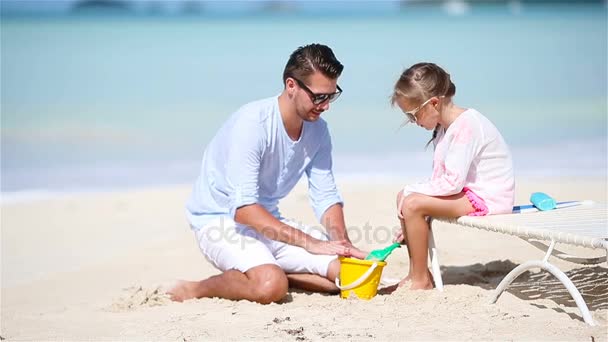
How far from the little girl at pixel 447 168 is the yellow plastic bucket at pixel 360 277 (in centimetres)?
24

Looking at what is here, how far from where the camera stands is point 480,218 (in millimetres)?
4430

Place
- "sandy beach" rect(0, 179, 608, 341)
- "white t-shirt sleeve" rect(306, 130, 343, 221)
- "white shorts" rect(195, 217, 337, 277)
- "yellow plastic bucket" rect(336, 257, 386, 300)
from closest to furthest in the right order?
"sandy beach" rect(0, 179, 608, 341), "yellow plastic bucket" rect(336, 257, 386, 300), "white shorts" rect(195, 217, 337, 277), "white t-shirt sleeve" rect(306, 130, 343, 221)

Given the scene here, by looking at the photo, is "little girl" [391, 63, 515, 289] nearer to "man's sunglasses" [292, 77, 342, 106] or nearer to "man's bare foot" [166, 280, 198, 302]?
"man's sunglasses" [292, 77, 342, 106]

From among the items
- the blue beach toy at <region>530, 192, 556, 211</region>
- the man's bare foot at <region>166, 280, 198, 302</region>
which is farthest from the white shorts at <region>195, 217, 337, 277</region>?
the blue beach toy at <region>530, 192, 556, 211</region>

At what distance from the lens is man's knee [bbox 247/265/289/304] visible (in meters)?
4.57

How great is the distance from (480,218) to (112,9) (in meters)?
47.1

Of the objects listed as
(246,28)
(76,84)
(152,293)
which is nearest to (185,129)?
(76,84)

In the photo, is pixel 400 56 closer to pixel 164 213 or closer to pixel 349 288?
pixel 164 213

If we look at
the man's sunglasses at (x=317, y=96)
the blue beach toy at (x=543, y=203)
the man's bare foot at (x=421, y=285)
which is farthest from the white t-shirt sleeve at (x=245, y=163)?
the blue beach toy at (x=543, y=203)

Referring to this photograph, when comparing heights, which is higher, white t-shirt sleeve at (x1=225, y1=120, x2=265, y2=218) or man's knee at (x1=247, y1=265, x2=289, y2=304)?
white t-shirt sleeve at (x1=225, y1=120, x2=265, y2=218)

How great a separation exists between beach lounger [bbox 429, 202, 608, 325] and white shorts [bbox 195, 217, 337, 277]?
782 millimetres

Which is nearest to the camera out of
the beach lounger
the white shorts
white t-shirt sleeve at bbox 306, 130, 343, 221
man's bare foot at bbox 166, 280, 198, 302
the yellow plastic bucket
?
the beach lounger

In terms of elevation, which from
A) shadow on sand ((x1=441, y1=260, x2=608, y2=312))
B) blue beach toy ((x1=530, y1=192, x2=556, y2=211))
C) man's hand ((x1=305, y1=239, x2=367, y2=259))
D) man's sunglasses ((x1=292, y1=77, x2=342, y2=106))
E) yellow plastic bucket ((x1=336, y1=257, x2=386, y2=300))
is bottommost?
shadow on sand ((x1=441, y1=260, x2=608, y2=312))

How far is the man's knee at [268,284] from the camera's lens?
457cm
